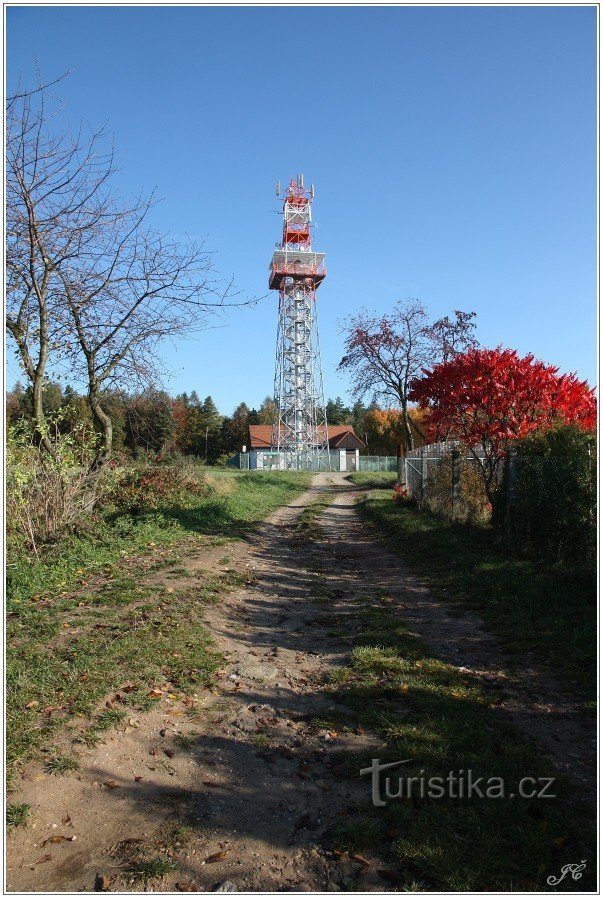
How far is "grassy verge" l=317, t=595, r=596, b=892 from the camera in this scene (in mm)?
2840

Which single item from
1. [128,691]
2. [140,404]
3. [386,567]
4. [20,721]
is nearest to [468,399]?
[386,567]

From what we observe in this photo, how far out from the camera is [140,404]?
36.8 ft

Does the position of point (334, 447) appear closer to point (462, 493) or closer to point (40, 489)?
point (462, 493)

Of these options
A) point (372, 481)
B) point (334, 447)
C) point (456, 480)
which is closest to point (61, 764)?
point (456, 480)

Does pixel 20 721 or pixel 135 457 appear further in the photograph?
pixel 135 457

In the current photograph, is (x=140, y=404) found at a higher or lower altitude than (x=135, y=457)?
higher

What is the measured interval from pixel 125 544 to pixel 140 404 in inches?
115

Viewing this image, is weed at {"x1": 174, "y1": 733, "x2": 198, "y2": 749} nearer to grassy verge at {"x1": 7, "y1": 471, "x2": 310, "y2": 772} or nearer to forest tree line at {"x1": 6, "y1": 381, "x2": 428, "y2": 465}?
grassy verge at {"x1": 7, "y1": 471, "x2": 310, "y2": 772}

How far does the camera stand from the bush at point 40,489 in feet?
27.0

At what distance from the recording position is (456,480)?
14.2 meters

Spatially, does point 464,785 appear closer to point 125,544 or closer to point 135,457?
point 125,544

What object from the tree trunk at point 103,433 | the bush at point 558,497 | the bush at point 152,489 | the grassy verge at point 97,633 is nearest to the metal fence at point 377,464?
the bush at point 152,489

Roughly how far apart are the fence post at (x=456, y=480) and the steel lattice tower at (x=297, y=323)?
35.5m
